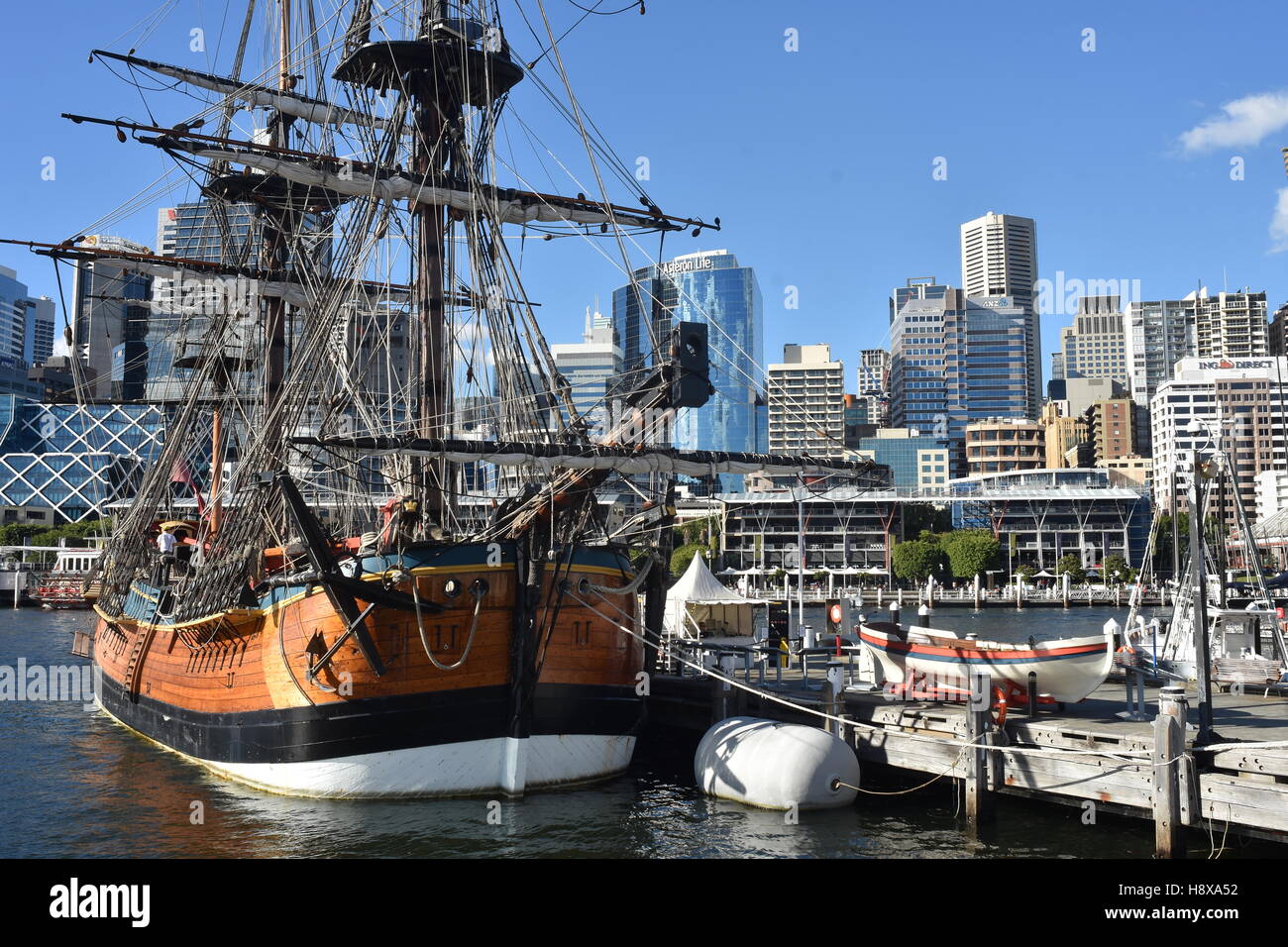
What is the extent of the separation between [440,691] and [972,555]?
9919cm

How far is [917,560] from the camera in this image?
118 m

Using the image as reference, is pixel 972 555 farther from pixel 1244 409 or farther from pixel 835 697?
pixel 835 697

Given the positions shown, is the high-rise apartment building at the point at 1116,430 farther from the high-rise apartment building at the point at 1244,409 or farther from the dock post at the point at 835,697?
the dock post at the point at 835,697

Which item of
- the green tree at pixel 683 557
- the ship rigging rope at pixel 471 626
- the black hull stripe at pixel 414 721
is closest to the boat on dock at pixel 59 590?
the green tree at pixel 683 557

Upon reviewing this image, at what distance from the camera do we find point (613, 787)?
80.0ft

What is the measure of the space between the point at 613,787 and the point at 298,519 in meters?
8.93

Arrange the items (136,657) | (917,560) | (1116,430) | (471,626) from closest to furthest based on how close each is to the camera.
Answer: (471,626)
(136,657)
(917,560)
(1116,430)

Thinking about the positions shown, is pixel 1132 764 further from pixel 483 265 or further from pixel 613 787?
pixel 483 265

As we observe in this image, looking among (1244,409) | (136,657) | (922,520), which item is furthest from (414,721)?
(1244,409)

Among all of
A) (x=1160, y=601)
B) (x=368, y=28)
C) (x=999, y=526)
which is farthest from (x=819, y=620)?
(x=368, y=28)

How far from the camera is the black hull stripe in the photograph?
22.5m

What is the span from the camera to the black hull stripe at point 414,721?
73.8 feet

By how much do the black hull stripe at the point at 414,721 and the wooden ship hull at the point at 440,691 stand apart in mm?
28

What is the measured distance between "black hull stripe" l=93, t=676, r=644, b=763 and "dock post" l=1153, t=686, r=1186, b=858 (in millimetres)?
11251
